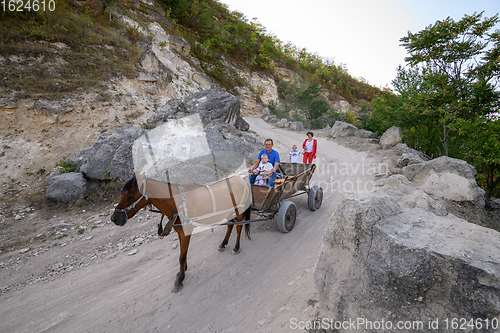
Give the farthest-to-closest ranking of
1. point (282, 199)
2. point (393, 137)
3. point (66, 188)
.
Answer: point (393, 137) < point (66, 188) < point (282, 199)

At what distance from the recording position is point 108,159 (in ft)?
25.3

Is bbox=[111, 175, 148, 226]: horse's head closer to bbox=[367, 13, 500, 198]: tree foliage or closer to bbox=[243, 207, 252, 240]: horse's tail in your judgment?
bbox=[243, 207, 252, 240]: horse's tail

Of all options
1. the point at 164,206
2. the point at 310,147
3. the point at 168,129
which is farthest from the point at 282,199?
the point at 168,129

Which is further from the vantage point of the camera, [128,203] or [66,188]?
[66,188]

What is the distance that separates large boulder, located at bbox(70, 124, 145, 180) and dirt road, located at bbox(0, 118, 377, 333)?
7.22 feet

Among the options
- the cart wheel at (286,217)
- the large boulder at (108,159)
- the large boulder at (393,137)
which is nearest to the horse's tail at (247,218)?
the cart wheel at (286,217)

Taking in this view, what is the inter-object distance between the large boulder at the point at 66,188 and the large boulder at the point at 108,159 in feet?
1.39

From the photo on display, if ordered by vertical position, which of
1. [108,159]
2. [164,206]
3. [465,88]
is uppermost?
[465,88]

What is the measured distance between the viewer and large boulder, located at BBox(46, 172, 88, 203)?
6.85 metres

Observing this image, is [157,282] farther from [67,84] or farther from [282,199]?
[67,84]

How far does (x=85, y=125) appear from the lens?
9.60 m

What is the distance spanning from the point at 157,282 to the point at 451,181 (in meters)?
7.75

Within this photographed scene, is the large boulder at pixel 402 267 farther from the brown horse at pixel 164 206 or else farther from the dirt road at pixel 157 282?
the brown horse at pixel 164 206

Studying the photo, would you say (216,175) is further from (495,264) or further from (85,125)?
(495,264)
